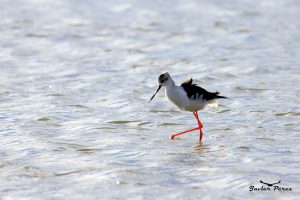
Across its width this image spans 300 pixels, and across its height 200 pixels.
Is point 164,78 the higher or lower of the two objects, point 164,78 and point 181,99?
the higher

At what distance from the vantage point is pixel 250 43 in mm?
15164

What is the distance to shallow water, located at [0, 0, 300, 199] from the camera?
7.37 meters

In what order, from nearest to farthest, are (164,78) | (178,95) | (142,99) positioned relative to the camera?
1. (178,95)
2. (164,78)
3. (142,99)

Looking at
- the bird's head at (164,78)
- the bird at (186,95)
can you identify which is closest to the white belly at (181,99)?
the bird at (186,95)

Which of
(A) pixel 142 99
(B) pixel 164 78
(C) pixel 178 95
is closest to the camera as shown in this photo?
(C) pixel 178 95

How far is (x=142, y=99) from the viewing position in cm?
1127

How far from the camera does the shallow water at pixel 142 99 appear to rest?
737 centimetres

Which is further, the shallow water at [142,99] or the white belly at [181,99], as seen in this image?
the white belly at [181,99]

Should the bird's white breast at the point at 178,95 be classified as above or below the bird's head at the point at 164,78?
below

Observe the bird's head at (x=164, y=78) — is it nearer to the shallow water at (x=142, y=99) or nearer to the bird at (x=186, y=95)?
the bird at (x=186, y=95)

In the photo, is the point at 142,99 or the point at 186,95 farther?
the point at 142,99

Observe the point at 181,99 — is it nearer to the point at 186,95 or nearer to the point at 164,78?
the point at 186,95

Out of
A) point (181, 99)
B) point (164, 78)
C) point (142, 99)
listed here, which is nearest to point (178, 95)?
point (181, 99)

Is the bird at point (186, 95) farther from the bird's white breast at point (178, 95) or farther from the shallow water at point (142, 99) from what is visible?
the shallow water at point (142, 99)
